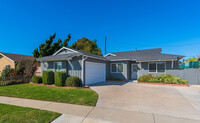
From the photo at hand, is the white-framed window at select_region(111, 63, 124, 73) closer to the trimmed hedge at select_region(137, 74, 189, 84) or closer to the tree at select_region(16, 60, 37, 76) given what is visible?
the trimmed hedge at select_region(137, 74, 189, 84)

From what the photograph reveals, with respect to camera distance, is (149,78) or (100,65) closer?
(149,78)

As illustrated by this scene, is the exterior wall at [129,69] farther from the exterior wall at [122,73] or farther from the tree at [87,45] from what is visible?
the tree at [87,45]

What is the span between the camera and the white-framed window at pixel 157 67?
11.4 metres

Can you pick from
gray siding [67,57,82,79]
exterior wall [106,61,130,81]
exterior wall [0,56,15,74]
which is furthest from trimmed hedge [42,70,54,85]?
exterior wall [0,56,15,74]

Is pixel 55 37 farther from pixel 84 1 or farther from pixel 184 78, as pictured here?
pixel 184 78

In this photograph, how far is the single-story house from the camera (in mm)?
9631

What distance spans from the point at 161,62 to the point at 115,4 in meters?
9.22

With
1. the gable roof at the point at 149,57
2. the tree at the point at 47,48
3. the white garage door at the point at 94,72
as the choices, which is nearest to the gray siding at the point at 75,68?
the white garage door at the point at 94,72

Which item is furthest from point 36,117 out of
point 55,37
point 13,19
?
point 55,37

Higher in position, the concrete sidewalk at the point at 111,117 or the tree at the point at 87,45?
the tree at the point at 87,45

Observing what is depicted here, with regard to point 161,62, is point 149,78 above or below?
below

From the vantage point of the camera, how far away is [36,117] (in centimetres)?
343

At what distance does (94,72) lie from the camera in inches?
434

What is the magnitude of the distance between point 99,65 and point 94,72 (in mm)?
1342
